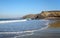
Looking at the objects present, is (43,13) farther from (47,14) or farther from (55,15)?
(55,15)

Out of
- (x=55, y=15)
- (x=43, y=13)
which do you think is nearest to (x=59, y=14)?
(x=55, y=15)

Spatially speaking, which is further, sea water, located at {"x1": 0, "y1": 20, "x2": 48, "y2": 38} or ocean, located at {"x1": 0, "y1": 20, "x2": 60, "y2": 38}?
sea water, located at {"x1": 0, "y1": 20, "x2": 48, "y2": 38}

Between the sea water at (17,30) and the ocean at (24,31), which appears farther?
the sea water at (17,30)

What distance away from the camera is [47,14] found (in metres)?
128

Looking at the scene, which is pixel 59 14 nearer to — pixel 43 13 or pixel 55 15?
pixel 55 15

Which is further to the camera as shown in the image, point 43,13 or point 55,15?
point 43,13

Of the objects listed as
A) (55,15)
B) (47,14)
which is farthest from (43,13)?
(55,15)

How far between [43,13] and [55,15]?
15.6m

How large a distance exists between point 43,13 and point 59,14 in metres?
16.5

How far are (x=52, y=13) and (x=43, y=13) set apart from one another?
36.6 feet

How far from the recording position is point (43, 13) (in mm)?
133875

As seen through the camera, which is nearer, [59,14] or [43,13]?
[59,14]

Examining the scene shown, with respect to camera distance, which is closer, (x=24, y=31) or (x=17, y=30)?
(x=24, y=31)

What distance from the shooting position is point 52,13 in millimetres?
124875
